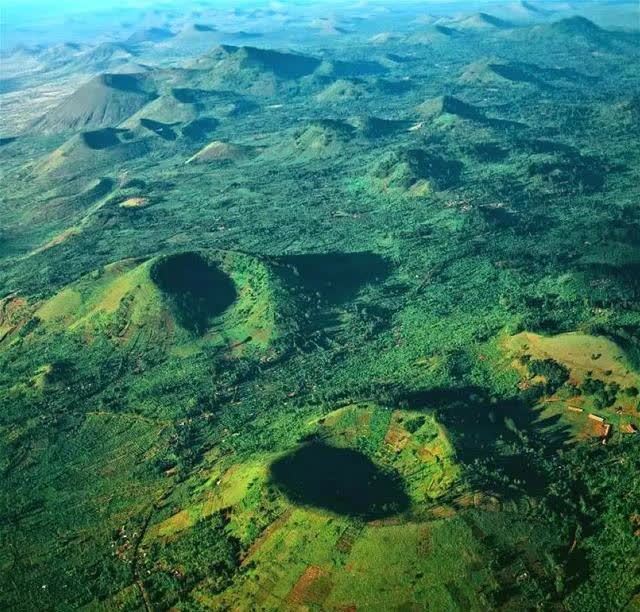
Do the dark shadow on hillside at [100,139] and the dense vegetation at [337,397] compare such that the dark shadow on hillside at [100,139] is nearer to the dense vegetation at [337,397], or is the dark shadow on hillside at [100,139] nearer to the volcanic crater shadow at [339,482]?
the dense vegetation at [337,397]

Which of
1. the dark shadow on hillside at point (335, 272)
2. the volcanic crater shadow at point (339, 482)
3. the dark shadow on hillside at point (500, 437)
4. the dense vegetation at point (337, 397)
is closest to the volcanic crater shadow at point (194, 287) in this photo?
the dense vegetation at point (337, 397)

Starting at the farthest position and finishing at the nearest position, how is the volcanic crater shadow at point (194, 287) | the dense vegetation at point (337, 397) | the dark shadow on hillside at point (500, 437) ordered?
the volcanic crater shadow at point (194, 287) → the dark shadow on hillside at point (500, 437) → the dense vegetation at point (337, 397)

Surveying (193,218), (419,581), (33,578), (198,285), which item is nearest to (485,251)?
(198,285)

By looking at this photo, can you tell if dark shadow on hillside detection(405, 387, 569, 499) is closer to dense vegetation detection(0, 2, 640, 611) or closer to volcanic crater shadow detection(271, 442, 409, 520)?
dense vegetation detection(0, 2, 640, 611)

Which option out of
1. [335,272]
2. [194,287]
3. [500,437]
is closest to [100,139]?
→ [194,287]

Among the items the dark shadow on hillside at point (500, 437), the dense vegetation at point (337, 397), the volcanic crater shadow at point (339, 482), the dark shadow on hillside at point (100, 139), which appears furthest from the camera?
the dark shadow on hillside at point (100, 139)

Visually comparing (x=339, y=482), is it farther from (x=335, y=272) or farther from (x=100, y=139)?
(x=100, y=139)

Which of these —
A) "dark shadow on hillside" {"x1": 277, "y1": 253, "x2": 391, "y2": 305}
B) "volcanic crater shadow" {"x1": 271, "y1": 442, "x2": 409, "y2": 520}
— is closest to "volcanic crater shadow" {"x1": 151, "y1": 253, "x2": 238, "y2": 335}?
"dark shadow on hillside" {"x1": 277, "y1": 253, "x2": 391, "y2": 305}
